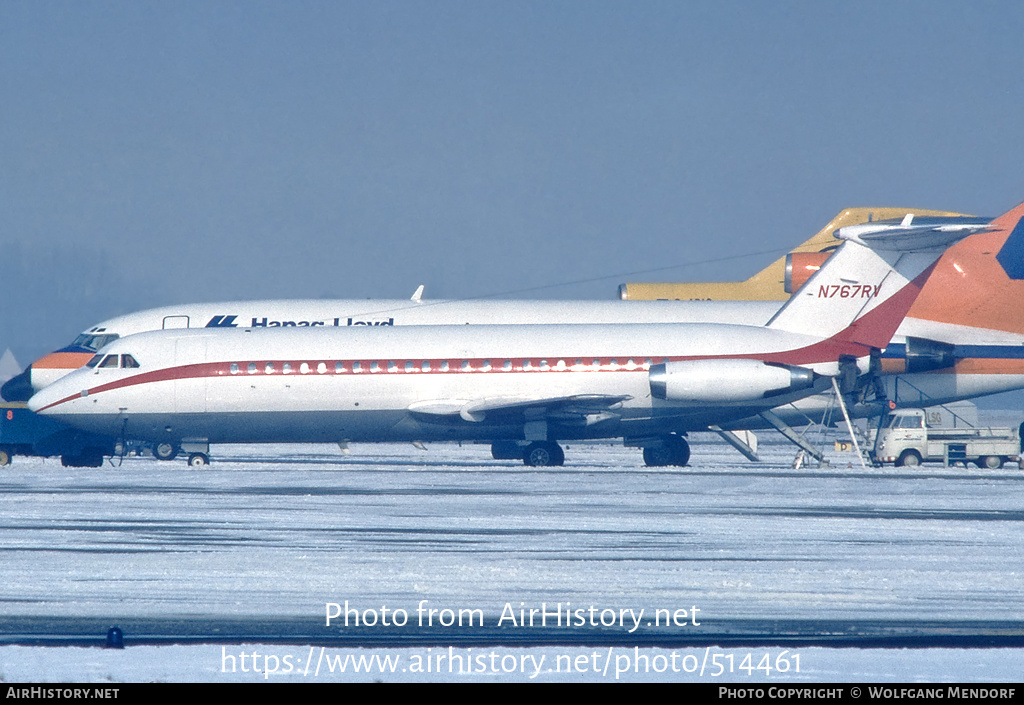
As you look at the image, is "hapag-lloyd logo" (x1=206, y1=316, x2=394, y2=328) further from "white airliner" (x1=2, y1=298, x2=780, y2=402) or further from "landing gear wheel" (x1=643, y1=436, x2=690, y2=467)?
"landing gear wheel" (x1=643, y1=436, x2=690, y2=467)

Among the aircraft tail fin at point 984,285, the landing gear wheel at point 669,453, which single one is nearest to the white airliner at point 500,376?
the landing gear wheel at point 669,453

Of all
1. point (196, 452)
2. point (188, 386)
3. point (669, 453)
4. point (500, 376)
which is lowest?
point (669, 453)

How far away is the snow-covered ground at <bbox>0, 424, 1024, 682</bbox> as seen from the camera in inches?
Result: 359

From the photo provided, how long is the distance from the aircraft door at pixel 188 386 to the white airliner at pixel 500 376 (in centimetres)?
4

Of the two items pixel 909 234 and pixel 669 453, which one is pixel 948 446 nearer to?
pixel 909 234

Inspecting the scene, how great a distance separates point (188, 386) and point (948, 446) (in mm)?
20992

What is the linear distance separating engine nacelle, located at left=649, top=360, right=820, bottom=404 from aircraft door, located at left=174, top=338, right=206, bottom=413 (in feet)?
39.8

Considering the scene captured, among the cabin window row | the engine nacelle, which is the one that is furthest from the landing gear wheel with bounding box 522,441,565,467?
the engine nacelle

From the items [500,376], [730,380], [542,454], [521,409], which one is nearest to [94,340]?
[500,376]

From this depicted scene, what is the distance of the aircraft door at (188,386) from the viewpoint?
1284 inches

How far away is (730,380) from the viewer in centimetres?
3136

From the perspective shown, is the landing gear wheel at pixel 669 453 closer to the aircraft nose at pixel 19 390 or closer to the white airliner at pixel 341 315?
the white airliner at pixel 341 315
